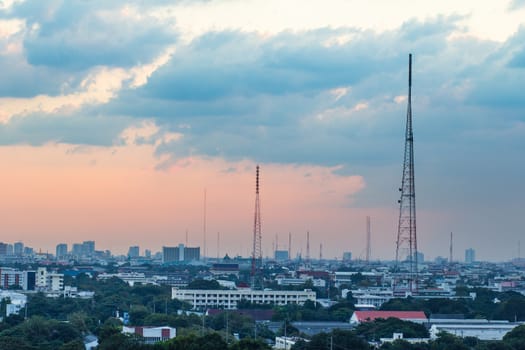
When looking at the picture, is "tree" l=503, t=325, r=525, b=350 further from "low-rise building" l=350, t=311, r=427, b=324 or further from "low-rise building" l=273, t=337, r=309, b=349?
"low-rise building" l=350, t=311, r=427, b=324

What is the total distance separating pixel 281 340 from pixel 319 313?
1912 centimetres

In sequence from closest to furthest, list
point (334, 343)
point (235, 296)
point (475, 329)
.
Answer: point (334, 343) → point (475, 329) → point (235, 296)

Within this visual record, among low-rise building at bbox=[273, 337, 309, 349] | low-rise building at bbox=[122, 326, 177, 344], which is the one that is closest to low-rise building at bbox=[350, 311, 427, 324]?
low-rise building at bbox=[273, 337, 309, 349]

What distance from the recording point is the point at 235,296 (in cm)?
7950

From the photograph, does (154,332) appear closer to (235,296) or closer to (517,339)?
(517,339)

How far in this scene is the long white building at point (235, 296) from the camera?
259ft

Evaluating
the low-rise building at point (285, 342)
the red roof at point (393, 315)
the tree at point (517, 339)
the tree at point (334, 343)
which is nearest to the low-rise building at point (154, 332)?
the low-rise building at point (285, 342)

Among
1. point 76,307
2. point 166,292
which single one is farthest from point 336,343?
point 166,292

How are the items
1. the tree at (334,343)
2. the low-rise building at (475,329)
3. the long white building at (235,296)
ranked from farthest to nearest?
the long white building at (235,296)
the low-rise building at (475,329)
the tree at (334,343)

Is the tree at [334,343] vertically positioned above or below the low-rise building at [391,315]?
below

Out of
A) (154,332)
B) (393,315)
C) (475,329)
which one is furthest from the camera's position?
(393,315)

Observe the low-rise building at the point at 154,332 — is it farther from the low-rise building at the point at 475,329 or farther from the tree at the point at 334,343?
the low-rise building at the point at 475,329

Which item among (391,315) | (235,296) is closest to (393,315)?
(391,315)

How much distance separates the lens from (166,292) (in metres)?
85.6
